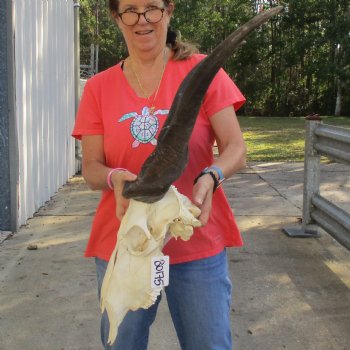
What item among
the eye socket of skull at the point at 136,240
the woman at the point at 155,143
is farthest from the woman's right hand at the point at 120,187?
the eye socket of skull at the point at 136,240

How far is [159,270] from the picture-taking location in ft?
6.78

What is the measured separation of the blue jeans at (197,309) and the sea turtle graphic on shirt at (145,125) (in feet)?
1.73

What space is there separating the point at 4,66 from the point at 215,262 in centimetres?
417

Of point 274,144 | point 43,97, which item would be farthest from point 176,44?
point 274,144

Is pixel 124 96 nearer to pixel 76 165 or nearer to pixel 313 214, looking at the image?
pixel 313 214

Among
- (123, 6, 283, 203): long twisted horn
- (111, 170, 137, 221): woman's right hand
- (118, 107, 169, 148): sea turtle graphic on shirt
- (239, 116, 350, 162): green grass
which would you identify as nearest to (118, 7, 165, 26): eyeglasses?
(118, 107, 169, 148): sea turtle graphic on shirt

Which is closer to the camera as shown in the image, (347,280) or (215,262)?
(215,262)

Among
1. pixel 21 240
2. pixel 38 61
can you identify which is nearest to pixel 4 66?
pixel 38 61

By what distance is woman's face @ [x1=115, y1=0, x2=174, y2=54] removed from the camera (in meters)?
2.21

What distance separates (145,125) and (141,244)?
48 cm

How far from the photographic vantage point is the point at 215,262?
2.32m

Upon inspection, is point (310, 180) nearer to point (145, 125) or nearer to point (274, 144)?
point (145, 125)

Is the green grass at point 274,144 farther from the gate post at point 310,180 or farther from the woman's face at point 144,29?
the woman's face at point 144,29

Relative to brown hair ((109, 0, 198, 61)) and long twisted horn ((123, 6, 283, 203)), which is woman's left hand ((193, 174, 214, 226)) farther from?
brown hair ((109, 0, 198, 61))
